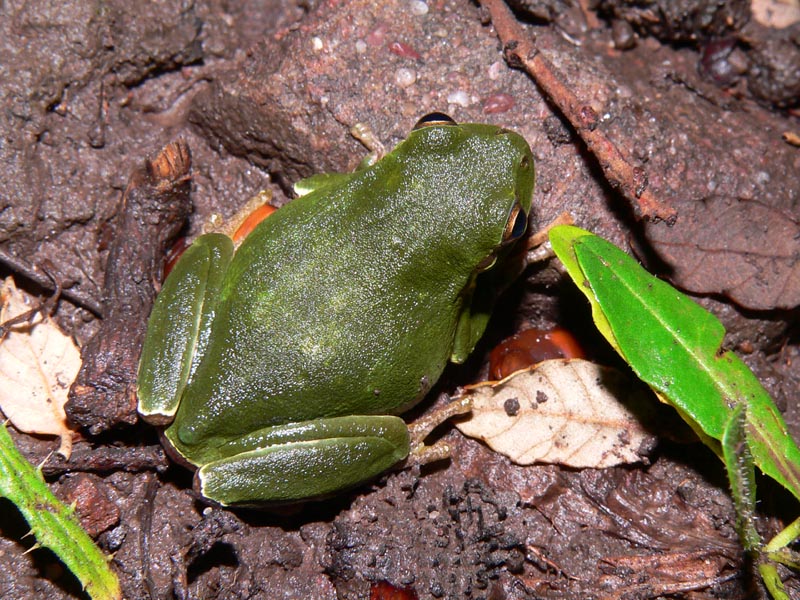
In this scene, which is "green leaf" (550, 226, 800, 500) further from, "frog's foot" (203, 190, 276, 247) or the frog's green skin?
"frog's foot" (203, 190, 276, 247)

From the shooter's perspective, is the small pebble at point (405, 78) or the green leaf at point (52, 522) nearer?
the green leaf at point (52, 522)

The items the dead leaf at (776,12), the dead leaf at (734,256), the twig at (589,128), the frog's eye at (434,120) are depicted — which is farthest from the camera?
the dead leaf at (776,12)

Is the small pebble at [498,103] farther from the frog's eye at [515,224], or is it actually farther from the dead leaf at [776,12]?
Answer: the dead leaf at [776,12]

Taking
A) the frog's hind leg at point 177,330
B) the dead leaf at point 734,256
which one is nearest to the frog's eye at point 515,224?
the dead leaf at point 734,256

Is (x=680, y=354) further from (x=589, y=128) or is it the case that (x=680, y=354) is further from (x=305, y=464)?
(x=305, y=464)

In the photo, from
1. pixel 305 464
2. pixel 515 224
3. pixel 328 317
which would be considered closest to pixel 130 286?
pixel 328 317

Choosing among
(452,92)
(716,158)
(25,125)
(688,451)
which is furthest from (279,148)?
(688,451)

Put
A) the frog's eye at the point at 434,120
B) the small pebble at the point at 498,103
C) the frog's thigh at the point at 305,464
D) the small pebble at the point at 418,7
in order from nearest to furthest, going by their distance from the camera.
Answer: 1. the frog's thigh at the point at 305,464
2. the frog's eye at the point at 434,120
3. the small pebble at the point at 498,103
4. the small pebble at the point at 418,7

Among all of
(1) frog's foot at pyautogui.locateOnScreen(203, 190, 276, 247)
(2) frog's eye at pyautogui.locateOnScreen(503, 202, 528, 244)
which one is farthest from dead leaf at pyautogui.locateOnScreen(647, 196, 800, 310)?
(1) frog's foot at pyautogui.locateOnScreen(203, 190, 276, 247)
